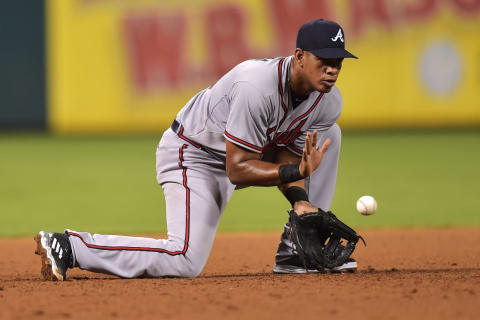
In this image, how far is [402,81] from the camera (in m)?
15.5

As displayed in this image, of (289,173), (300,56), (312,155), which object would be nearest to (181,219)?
(289,173)

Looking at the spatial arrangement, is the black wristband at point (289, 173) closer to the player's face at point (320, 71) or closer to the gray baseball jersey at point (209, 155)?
the gray baseball jersey at point (209, 155)

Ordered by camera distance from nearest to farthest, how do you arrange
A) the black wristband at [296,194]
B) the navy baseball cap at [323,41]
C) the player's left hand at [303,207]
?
the navy baseball cap at [323,41] → the player's left hand at [303,207] → the black wristband at [296,194]

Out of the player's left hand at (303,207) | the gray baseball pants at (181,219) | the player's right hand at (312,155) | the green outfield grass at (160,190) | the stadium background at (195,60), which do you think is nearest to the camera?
the player's right hand at (312,155)

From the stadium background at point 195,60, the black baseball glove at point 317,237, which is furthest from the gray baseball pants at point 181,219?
the stadium background at point 195,60

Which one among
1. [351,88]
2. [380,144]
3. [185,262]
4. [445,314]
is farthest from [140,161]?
[445,314]

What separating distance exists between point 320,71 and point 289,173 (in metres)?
0.58

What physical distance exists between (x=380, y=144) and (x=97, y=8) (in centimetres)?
583

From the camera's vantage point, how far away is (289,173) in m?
4.39

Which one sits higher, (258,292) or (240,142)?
(240,142)

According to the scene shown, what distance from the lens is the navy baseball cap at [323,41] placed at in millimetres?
4395

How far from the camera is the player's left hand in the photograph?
482 centimetres

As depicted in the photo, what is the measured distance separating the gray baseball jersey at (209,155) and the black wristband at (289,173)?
187mm

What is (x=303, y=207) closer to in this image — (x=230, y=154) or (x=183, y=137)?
(x=230, y=154)
